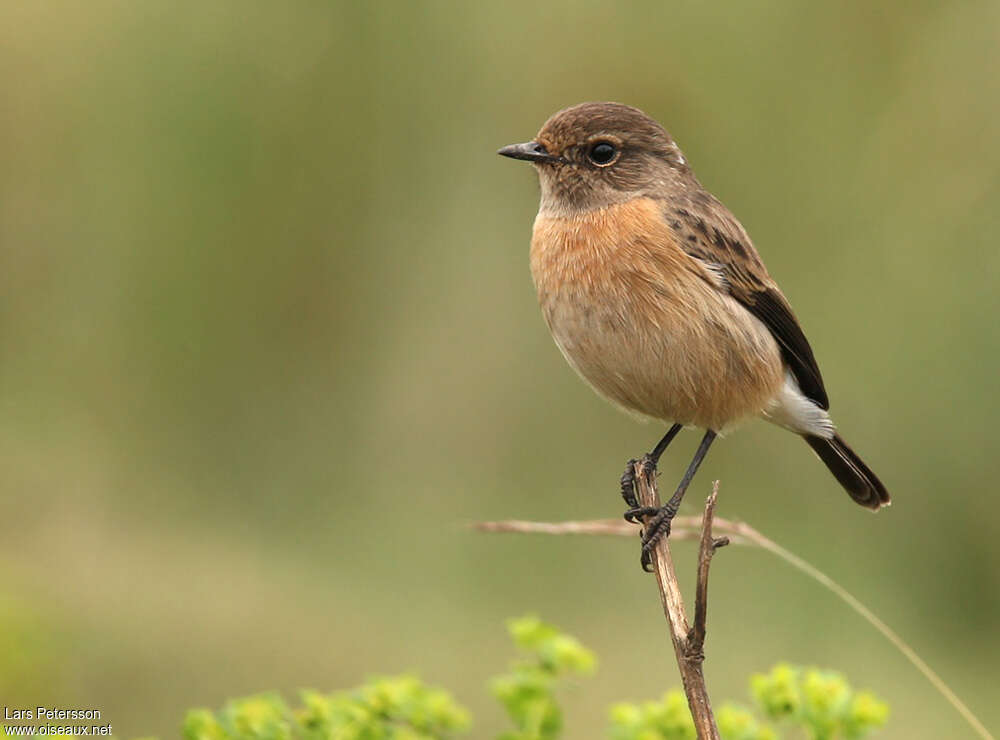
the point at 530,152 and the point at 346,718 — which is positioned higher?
the point at 530,152

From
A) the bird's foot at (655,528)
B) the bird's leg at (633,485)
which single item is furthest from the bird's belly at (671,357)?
the bird's foot at (655,528)

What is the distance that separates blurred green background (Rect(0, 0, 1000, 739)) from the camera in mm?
5359

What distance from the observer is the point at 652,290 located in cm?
391

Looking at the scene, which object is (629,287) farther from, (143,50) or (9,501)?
(9,501)

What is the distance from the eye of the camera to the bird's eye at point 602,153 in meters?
4.23

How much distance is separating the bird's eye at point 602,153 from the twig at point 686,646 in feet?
4.32

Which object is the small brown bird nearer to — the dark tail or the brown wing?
the brown wing

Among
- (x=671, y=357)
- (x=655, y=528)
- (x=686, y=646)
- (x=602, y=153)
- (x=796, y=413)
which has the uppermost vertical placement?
(x=602, y=153)

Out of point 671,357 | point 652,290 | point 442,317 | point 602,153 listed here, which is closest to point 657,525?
point 671,357

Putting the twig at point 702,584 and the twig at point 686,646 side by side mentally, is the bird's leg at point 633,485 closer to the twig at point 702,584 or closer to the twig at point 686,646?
the twig at point 686,646

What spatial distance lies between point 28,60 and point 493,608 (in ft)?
9.29

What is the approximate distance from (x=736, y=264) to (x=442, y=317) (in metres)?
1.77

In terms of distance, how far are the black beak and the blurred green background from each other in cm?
135

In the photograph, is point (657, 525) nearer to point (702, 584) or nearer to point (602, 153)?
point (702, 584)
